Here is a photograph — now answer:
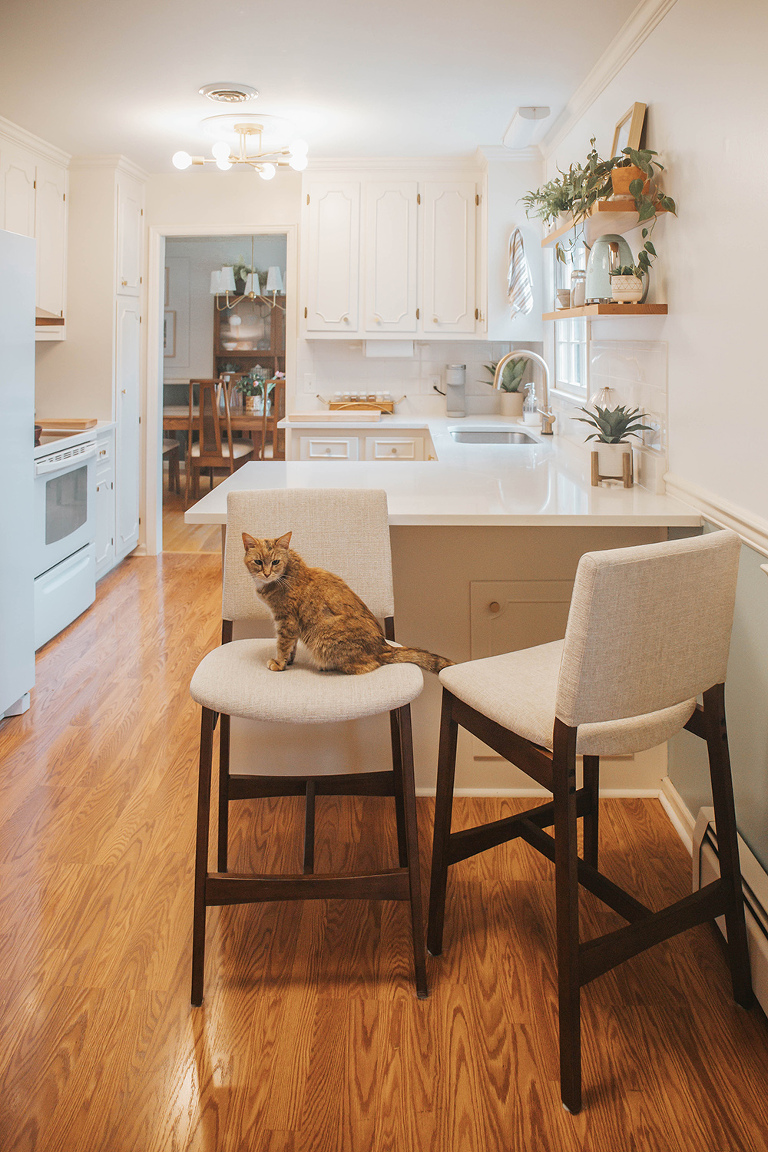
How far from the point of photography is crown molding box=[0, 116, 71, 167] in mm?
4508

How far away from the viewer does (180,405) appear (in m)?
9.65

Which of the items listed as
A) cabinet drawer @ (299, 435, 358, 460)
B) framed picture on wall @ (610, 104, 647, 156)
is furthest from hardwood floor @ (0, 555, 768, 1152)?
cabinet drawer @ (299, 435, 358, 460)

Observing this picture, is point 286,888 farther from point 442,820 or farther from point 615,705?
point 615,705

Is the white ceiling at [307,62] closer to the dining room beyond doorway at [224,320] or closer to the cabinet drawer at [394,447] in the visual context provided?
the cabinet drawer at [394,447]

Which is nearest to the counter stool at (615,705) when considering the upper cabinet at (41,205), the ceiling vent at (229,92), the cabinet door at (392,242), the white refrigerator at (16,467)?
the white refrigerator at (16,467)

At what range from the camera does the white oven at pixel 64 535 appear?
4.02m

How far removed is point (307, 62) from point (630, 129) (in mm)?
1324

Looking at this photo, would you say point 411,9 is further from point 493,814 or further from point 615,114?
point 493,814

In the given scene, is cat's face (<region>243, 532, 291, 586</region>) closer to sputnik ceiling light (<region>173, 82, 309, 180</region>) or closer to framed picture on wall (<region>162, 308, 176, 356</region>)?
sputnik ceiling light (<region>173, 82, 309, 180</region>)

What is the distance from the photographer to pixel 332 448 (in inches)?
207

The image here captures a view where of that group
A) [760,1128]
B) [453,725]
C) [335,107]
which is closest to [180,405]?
[335,107]

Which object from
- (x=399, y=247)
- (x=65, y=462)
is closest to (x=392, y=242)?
(x=399, y=247)

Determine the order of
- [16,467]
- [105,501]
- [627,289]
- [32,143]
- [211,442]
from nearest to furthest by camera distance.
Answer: [627,289] → [16,467] → [32,143] → [105,501] → [211,442]

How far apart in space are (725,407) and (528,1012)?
1.41 m
